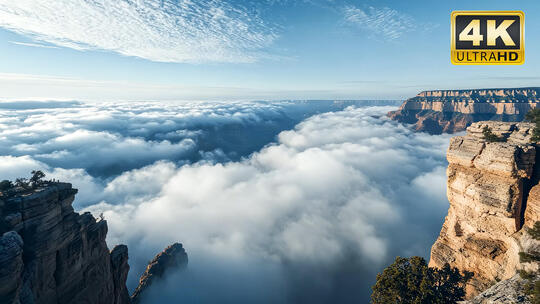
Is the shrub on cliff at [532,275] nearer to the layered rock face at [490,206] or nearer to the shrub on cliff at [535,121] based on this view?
the layered rock face at [490,206]

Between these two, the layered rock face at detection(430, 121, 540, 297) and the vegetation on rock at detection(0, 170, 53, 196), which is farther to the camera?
the layered rock face at detection(430, 121, 540, 297)

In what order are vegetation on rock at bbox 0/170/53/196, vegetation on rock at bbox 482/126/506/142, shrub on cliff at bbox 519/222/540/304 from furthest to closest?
vegetation on rock at bbox 482/126/506/142 < vegetation on rock at bbox 0/170/53/196 < shrub on cliff at bbox 519/222/540/304

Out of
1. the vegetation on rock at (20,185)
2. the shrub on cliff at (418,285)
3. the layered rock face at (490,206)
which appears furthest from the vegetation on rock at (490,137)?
the vegetation on rock at (20,185)

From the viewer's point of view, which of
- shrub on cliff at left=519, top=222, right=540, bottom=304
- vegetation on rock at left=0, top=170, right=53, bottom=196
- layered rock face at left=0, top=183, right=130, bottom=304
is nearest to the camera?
shrub on cliff at left=519, top=222, right=540, bottom=304

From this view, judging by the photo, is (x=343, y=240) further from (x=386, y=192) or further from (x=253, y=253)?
(x=386, y=192)

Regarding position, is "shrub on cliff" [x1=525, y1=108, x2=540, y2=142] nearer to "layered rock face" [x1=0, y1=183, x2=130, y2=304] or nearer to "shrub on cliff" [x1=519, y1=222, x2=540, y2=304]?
"shrub on cliff" [x1=519, y1=222, x2=540, y2=304]

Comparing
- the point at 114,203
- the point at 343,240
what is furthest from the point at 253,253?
the point at 114,203

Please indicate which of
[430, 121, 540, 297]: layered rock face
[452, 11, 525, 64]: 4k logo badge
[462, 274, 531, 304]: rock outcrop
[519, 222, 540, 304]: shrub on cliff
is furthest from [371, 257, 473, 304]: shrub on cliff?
[452, 11, 525, 64]: 4k logo badge
